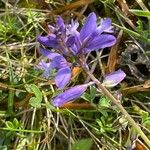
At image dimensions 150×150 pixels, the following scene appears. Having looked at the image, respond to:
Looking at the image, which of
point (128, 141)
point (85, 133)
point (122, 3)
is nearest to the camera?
point (128, 141)

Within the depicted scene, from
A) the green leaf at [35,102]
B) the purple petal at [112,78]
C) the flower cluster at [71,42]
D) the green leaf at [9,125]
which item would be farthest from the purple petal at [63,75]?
the green leaf at [9,125]

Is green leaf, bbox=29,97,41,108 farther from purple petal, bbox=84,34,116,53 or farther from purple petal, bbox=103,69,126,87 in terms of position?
purple petal, bbox=84,34,116,53

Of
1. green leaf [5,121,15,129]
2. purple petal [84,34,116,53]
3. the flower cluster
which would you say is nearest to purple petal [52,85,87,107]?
the flower cluster

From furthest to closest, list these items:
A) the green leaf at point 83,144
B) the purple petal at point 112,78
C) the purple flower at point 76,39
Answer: the green leaf at point 83,144 < the purple petal at point 112,78 < the purple flower at point 76,39

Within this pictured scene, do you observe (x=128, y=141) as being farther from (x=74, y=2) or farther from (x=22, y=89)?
(x=74, y=2)

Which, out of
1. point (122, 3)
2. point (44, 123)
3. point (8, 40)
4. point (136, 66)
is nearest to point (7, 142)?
point (44, 123)

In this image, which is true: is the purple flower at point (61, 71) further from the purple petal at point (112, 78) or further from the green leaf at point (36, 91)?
the green leaf at point (36, 91)

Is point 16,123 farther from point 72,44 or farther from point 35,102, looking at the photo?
point 72,44
